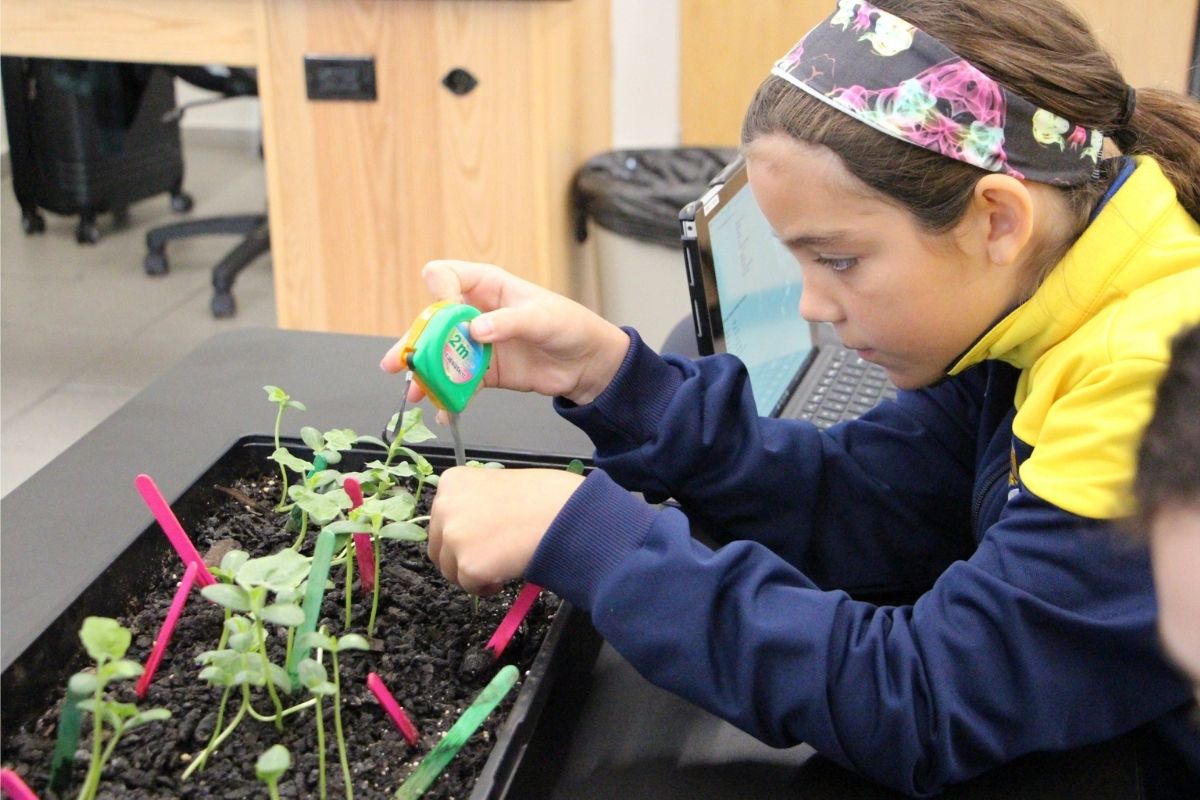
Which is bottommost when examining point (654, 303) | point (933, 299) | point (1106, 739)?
point (654, 303)

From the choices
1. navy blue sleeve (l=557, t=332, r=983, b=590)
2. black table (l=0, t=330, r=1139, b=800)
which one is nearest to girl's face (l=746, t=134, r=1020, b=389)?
navy blue sleeve (l=557, t=332, r=983, b=590)

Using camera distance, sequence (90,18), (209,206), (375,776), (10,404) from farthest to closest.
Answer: (209,206) < (10,404) < (90,18) < (375,776)

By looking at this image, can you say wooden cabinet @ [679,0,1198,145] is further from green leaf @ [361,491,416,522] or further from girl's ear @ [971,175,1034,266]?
green leaf @ [361,491,416,522]

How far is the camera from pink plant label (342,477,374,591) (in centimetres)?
78

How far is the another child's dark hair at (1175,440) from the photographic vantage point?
56 cm

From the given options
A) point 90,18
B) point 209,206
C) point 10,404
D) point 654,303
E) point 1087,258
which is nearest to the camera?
point 1087,258

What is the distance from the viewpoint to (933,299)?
82cm

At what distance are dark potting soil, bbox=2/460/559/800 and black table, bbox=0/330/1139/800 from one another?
0.05 m

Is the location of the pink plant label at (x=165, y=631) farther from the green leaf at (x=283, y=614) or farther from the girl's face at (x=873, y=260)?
the girl's face at (x=873, y=260)

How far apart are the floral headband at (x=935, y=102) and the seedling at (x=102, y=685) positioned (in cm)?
52

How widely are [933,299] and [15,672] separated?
59cm

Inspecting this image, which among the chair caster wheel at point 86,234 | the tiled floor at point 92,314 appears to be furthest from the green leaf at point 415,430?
the chair caster wheel at point 86,234

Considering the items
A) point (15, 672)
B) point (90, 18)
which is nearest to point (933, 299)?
point (15, 672)

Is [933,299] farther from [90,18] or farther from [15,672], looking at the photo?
[90,18]
